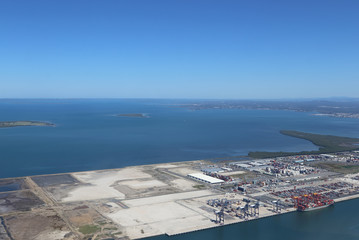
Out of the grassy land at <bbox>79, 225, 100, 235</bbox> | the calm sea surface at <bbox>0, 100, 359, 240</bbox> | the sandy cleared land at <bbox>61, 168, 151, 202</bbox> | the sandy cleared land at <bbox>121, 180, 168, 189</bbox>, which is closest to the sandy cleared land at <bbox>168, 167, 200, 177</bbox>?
the sandy cleared land at <bbox>61, 168, 151, 202</bbox>

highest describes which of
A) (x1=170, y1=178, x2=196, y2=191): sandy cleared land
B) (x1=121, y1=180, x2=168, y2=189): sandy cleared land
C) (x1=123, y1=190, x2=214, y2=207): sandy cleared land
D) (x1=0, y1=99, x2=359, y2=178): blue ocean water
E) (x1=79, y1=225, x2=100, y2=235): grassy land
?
(x1=0, y1=99, x2=359, y2=178): blue ocean water

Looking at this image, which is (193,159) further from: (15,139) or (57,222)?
(15,139)

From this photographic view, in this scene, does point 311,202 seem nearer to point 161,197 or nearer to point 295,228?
point 295,228

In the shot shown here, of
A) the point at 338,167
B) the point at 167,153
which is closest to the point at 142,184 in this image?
the point at 167,153

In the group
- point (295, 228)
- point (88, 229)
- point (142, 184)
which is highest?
point (142, 184)

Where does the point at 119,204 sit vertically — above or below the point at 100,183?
below

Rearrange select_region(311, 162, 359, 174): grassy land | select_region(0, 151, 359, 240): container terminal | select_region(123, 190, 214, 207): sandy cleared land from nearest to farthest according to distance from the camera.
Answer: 1. select_region(0, 151, 359, 240): container terminal
2. select_region(123, 190, 214, 207): sandy cleared land
3. select_region(311, 162, 359, 174): grassy land

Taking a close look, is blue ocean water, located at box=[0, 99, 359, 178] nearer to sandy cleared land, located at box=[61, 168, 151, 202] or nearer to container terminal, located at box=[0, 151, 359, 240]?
sandy cleared land, located at box=[61, 168, 151, 202]
